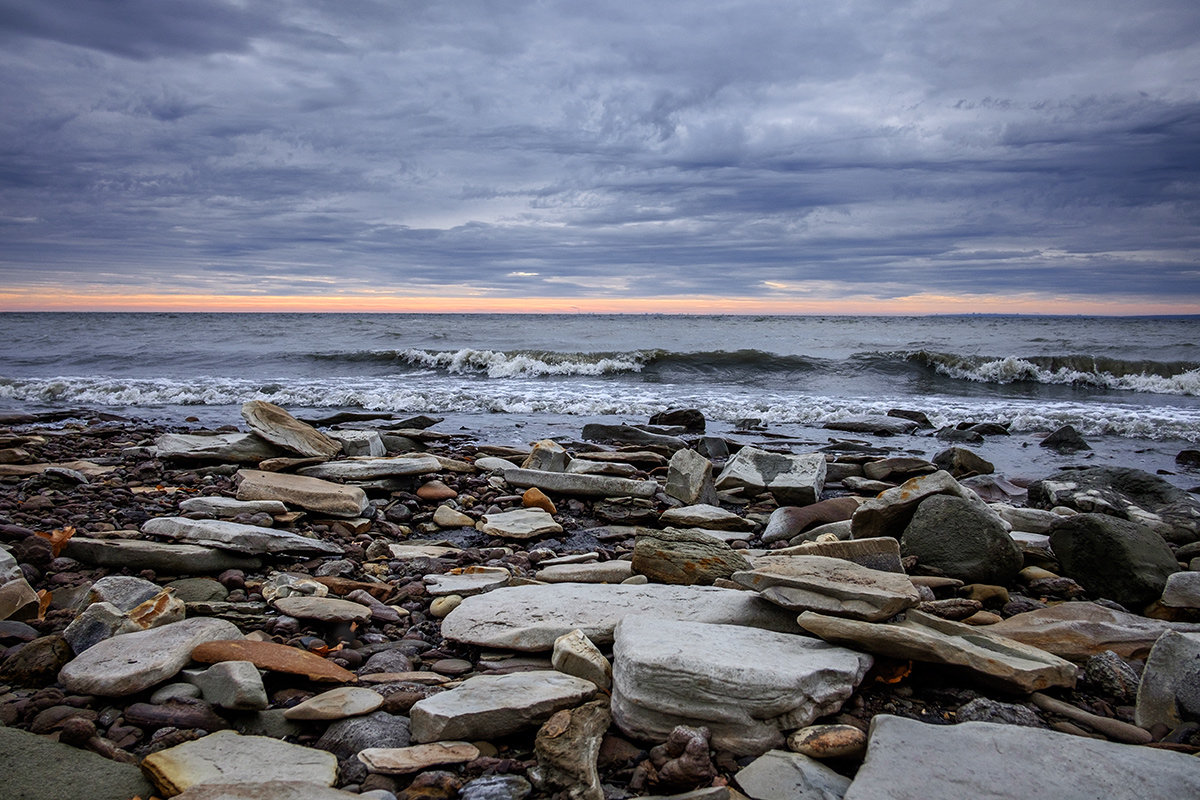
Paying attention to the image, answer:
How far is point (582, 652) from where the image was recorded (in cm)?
254

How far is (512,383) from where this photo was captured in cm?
1672

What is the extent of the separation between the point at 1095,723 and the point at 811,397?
40.9 feet

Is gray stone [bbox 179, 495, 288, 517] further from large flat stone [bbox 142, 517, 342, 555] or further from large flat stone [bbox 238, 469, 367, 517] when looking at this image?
large flat stone [bbox 142, 517, 342, 555]

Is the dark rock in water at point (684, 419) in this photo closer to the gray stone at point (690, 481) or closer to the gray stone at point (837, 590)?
the gray stone at point (690, 481)

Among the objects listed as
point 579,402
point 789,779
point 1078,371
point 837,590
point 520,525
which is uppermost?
point 1078,371

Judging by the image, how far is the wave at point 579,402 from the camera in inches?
441

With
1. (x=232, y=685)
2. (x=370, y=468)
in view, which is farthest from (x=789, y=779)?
(x=370, y=468)

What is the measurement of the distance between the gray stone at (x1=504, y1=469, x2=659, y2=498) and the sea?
340 cm

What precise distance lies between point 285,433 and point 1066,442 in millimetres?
9383

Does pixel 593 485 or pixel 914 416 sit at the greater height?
pixel 914 416

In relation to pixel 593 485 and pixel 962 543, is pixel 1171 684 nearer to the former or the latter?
pixel 962 543

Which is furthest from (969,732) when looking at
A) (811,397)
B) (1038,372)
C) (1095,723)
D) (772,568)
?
(1038,372)

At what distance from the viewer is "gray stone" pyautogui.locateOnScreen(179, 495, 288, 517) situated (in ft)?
14.9

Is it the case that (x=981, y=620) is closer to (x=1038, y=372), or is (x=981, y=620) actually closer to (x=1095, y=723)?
(x=1095, y=723)
